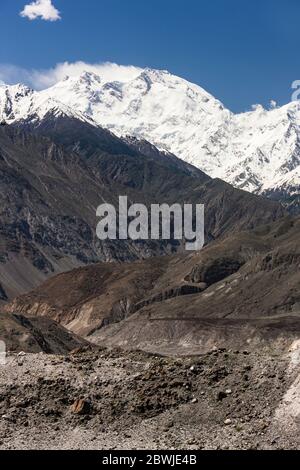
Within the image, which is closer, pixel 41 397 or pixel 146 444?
pixel 146 444

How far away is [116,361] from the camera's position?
38094 millimetres

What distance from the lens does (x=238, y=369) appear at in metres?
35.9

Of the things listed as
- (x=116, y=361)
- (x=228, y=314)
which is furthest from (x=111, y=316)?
(x=116, y=361)

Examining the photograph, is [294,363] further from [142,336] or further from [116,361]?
[142,336]

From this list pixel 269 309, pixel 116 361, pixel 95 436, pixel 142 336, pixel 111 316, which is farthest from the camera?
pixel 111 316

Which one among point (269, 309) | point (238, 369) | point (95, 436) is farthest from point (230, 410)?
point (269, 309)
